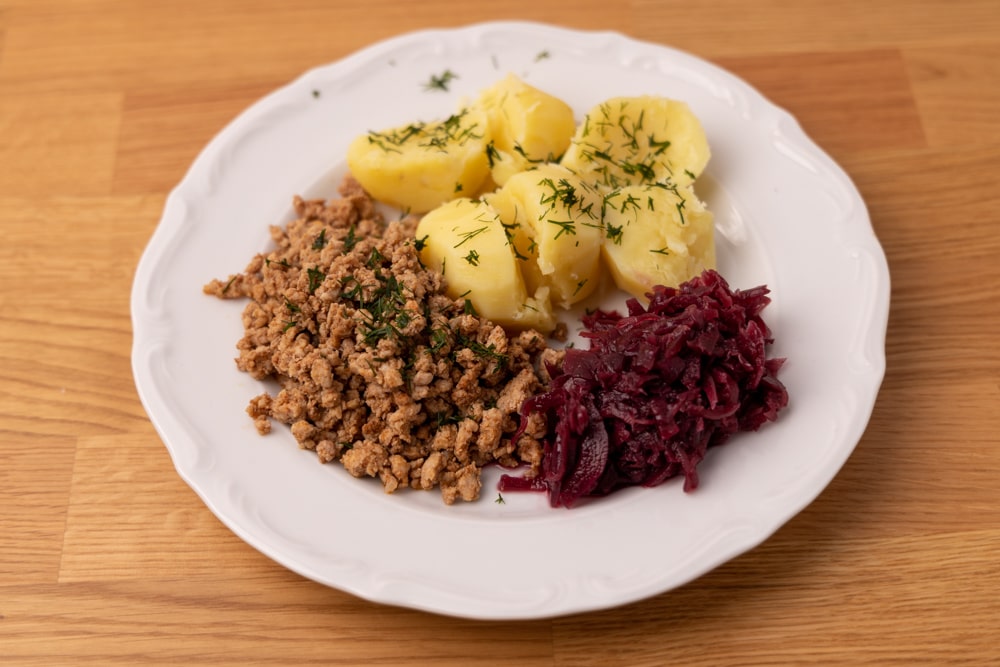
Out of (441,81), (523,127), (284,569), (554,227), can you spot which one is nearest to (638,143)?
(523,127)

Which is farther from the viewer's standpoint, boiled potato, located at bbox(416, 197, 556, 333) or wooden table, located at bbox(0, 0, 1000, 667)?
boiled potato, located at bbox(416, 197, 556, 333)

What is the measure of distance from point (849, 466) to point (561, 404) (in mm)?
1243

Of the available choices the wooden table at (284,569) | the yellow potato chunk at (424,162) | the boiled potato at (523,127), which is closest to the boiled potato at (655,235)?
the boiled potato at (523,127)

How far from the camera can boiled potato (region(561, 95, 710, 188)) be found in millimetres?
4254

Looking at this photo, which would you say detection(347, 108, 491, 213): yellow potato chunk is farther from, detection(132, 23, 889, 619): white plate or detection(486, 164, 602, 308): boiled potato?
detection(132, 23, 889, 619): white plate

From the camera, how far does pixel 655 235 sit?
3994 mm

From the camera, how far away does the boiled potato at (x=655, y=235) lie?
13.1ft

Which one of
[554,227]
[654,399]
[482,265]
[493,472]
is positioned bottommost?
[493,472]

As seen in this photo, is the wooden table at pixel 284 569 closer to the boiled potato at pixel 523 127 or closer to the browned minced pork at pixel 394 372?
the browned minced pork at pixel 394 372

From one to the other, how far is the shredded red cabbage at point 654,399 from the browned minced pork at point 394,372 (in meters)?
0.16

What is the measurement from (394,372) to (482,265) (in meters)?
0.61

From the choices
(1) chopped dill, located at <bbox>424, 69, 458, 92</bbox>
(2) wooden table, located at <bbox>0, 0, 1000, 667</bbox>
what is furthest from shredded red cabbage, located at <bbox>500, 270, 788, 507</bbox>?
(1) chopped dill, located at <bbox>424, 69, 458, 92</bbox>

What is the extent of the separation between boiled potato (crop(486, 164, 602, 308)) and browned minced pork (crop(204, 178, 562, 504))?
0.30 meters

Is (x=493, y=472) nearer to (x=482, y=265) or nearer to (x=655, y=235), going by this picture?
(x=482, y=265)
